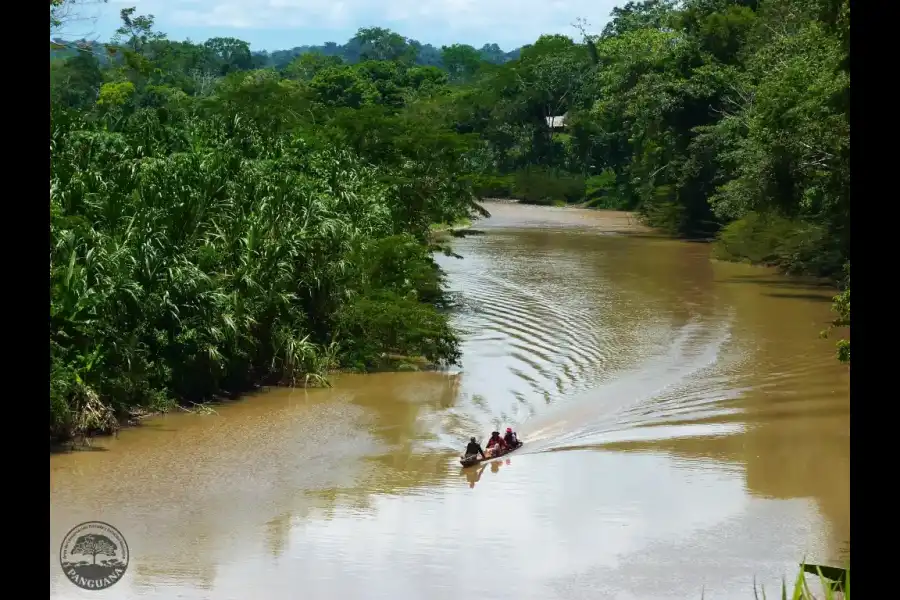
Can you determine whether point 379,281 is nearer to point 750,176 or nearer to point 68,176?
point 68,176

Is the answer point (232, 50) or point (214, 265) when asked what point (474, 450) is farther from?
point (232, 50)

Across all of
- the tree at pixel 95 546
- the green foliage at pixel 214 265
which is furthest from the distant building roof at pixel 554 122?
the tree at pixel 95 546

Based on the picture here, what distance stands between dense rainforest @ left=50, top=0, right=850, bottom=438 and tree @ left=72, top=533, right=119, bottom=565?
2.23m

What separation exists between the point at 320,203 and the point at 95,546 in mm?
11502

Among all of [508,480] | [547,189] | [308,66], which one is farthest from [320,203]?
[308,66]

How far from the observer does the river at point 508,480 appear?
10.6 m

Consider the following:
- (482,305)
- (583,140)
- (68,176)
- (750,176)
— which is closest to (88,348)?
(68,176)

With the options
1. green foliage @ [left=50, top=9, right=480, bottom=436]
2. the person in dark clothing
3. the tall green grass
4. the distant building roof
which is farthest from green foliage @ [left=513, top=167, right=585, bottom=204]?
the person in dark clothing

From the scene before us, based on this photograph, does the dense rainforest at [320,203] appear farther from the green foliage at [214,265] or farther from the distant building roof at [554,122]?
the distant building roof at [554,122]

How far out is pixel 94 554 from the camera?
8.94m

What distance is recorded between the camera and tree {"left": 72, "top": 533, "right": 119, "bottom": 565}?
30.4 ft

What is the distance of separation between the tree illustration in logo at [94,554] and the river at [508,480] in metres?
0.21

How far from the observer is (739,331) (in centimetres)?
2384

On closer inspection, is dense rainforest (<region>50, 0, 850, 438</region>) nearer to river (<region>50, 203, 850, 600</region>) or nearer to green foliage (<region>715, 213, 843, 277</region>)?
green foliage (<region>715, 213, 843, 277</region>)
